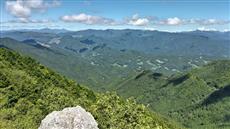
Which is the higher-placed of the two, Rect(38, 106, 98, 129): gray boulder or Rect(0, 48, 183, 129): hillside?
Rect(38, 106, 98, 129): gray boulder

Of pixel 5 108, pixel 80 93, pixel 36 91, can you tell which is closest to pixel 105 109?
pixel 5 108

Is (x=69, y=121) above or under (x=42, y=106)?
above

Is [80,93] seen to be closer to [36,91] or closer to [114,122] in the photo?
[36,91]

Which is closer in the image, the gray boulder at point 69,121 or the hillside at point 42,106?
the gray boulder at point 69,121

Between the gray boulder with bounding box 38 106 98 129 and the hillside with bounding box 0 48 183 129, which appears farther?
the hillside with bounding box 0 48 183 129

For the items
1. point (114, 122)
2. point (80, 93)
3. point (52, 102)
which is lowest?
point (80, 93)

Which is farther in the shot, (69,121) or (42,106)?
(42,106)

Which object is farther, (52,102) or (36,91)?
(36,91)

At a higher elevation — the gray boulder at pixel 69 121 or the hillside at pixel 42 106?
the gray boulder at pixel 69 121
